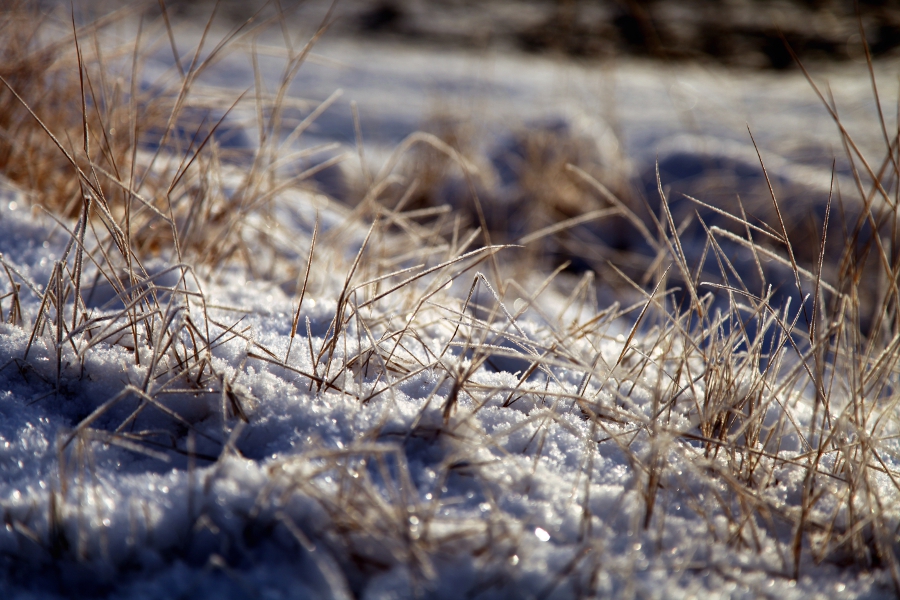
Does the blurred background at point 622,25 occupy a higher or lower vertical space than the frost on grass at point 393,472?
higher

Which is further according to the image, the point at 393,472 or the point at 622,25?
the point at 622,25

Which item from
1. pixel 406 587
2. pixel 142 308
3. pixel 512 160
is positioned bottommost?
pixel 512 160

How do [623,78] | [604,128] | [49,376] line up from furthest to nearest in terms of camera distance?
[623,78] → [604,128] → [49,376]

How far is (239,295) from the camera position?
132cm

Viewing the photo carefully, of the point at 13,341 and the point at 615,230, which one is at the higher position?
the point at 13,341

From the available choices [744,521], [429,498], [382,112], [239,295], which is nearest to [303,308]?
[239,295]

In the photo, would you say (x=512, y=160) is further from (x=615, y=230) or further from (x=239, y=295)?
(x=239, y=295)

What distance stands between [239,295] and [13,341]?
1.40ft

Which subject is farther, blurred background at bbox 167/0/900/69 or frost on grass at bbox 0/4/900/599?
blurred background at bbox 167/0/900/69

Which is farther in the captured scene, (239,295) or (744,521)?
(239,295)

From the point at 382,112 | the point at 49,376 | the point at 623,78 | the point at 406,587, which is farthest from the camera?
the point at 623,78

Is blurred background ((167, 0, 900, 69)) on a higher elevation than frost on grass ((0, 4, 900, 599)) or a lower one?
higher

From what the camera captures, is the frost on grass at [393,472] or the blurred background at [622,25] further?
the blurred background at [622,25]

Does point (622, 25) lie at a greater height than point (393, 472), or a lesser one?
greater
